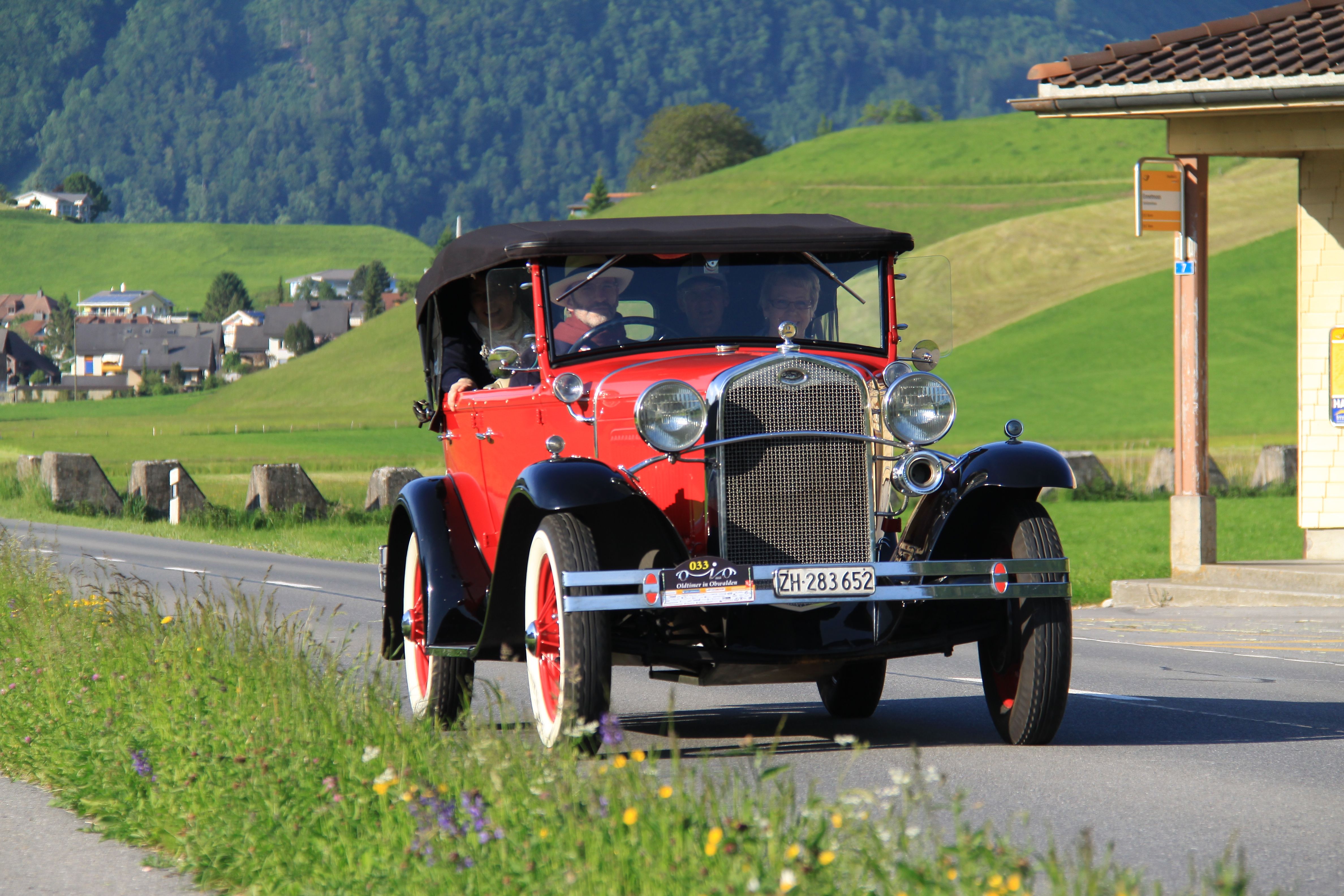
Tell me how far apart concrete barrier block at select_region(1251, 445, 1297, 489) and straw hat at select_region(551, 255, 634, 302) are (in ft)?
81.5

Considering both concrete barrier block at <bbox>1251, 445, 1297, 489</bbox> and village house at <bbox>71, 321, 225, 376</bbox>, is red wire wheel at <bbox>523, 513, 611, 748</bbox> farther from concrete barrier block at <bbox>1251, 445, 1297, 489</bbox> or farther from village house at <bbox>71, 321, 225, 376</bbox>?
village house at <bbox>71, 321, 225, 376</bbox>

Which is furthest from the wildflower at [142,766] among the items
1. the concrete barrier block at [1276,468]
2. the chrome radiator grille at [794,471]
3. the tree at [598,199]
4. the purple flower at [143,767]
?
the tree at [598,199]

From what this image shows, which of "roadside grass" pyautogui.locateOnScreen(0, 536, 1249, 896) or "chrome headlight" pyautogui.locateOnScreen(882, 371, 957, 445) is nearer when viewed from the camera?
"roadside grass" pyautogui.locateOnScreen(0, 536, 1249, 896)

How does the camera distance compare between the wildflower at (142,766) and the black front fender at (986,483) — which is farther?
the black front fender at (986,483)

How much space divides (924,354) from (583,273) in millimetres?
1695

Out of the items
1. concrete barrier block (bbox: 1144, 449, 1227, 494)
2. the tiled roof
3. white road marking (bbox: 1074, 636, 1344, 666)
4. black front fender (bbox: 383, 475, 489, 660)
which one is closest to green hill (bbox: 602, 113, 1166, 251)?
concrete barrier block (bbox: 1144, 449, 1227, 494)

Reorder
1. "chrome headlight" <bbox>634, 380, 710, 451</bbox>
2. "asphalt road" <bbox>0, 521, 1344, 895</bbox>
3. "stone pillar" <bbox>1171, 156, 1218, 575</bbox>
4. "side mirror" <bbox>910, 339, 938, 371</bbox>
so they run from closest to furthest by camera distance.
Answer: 1. "asphalt road" <bbox>0, 521, 1344, 895</bbox>
2. "chrome headlight" <bbox>634, 380, 710, 451</bbox>
3. "side mirror" <bbox>910, 339, 938, 371</bbox>
4. "stone pillar" <bbox>1171, 156, 1218, 575</bbox>

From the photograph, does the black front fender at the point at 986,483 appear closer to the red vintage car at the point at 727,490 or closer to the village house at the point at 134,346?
the red vintage car at the point at 727,490

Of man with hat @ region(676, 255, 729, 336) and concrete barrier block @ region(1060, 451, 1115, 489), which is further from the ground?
man with hat @ region(676, 255, 729, 336)

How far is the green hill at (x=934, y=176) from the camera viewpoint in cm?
10931

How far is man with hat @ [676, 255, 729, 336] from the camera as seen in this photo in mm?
7695

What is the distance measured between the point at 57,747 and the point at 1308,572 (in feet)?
36.5

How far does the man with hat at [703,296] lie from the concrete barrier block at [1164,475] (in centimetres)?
2382

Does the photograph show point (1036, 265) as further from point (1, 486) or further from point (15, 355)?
point (15, 355)
